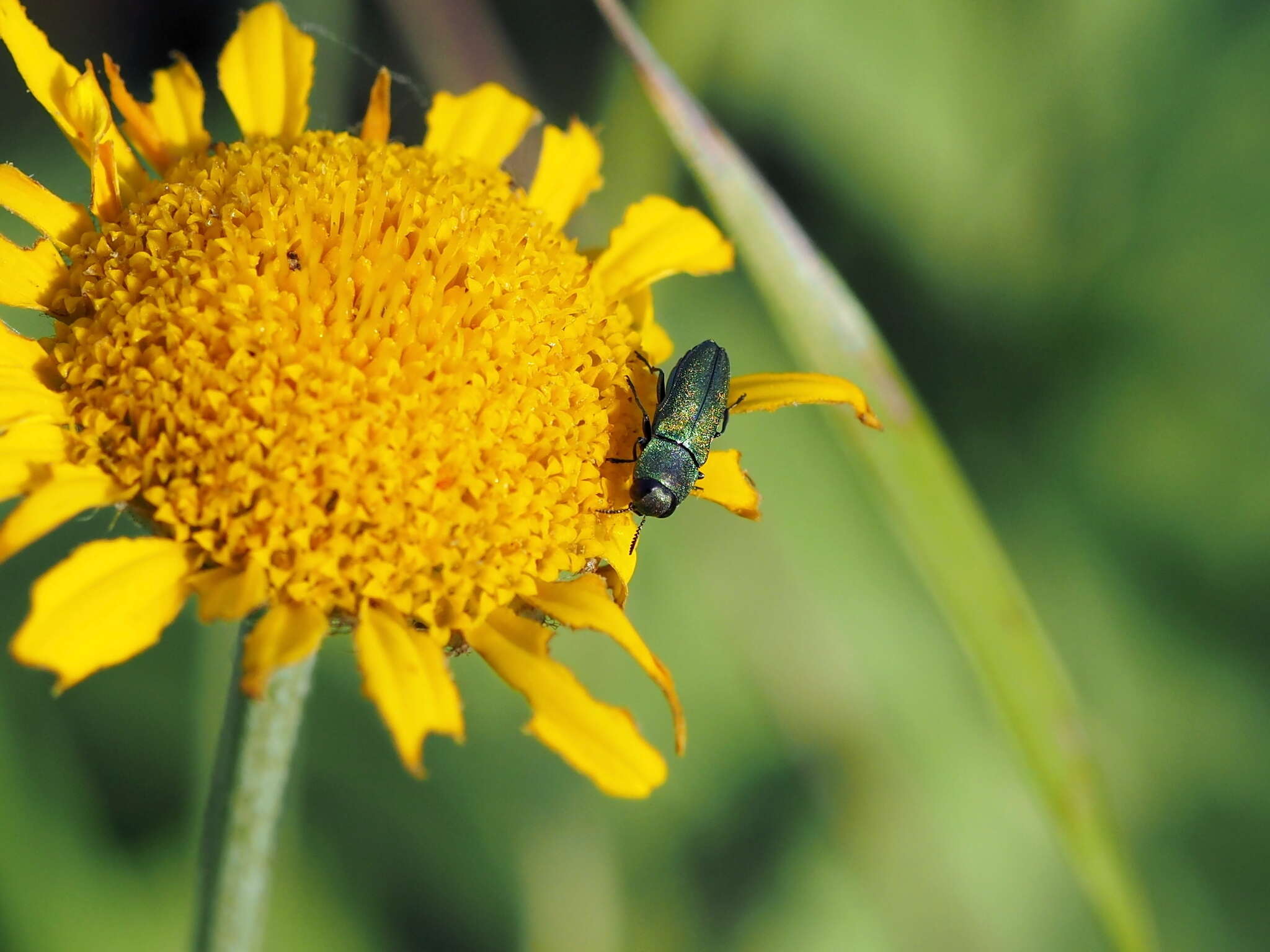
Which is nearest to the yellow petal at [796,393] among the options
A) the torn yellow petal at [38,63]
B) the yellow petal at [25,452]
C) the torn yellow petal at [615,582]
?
the torn yellow petal at [615,582]

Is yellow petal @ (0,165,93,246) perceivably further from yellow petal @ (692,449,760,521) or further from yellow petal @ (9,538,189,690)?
yellow petal @ (692,449,760,521)

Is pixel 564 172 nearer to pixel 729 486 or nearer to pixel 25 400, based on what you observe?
pixel 729 486

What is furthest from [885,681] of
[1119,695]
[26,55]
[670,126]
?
→ [26,55]

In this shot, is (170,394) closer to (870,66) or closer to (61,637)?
(61,637)

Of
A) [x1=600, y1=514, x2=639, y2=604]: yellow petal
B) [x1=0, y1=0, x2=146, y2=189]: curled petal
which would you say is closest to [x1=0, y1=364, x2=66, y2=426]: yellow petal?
[x1=0, y1=0, x2=146, y2=189]: curled petal

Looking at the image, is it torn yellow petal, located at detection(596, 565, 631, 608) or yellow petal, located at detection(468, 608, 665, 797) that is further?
torn yellow petal, located at detection(596, 565, 631, 608)

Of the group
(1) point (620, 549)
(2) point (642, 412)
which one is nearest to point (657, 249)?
(2) point (642, 412)

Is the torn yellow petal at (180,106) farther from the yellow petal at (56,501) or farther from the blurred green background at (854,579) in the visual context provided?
the blurred green background at (854,579)
